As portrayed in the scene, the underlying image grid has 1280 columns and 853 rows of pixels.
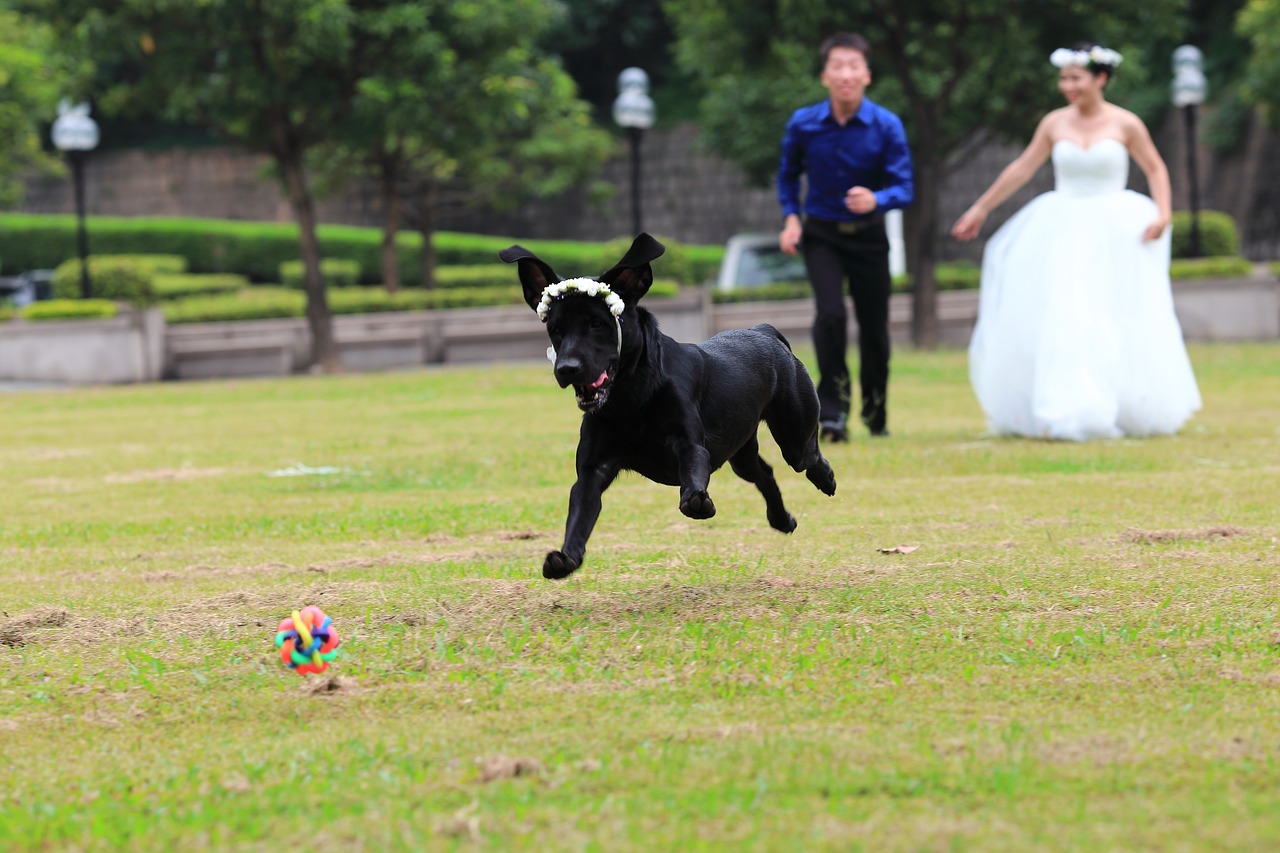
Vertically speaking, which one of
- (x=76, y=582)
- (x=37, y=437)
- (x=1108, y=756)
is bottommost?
Answer: (x=37, y=437)

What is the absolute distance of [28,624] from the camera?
16.1ft

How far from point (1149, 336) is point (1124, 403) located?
0.51m

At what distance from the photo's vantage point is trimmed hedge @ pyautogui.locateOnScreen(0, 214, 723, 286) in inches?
1785

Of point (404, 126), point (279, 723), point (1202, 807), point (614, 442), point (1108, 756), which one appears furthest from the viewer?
point (404, 126)

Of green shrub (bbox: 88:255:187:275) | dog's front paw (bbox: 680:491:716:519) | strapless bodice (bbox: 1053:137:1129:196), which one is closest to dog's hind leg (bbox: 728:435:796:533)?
dog's front paw (bbox: 680:491:716:519)

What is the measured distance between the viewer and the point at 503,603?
5.02m

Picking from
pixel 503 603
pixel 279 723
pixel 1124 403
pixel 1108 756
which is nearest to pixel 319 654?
pixel 279 723

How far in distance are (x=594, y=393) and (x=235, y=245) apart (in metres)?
45.0

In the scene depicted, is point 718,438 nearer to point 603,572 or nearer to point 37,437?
point 603,572

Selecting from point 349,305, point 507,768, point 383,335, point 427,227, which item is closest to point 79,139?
point 349,305

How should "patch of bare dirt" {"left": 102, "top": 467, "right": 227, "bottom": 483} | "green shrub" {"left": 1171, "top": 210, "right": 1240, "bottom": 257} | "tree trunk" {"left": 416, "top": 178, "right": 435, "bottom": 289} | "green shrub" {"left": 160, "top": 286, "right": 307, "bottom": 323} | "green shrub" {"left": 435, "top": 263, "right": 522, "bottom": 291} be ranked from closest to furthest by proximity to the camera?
"patch of bare dirt" {"left": 102, "top": 467, "right": 227, "bottom": 483} < "green shrub" {"left": 160, "top": 286, "right": 307, "bottom": 323} < "green shrub" {"left": 1171, "top": 210, "right": 1240, "bottom": 257} < "tree trunk" {"left": 416, "top": 178, "right": 435, "bottom": 289} < "green shrub" {"left": 435, "top": 263, "right": 522, "bottom": 291}

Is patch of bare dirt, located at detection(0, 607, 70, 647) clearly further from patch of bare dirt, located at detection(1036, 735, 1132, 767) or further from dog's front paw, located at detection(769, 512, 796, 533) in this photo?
patch of bare dirt, located at detection(1036, 735, 1132, 767)

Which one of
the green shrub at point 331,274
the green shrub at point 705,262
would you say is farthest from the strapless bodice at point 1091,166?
the green shrub at point 331,274

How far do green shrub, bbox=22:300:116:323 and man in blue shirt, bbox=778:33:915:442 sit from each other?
52.0 feet
